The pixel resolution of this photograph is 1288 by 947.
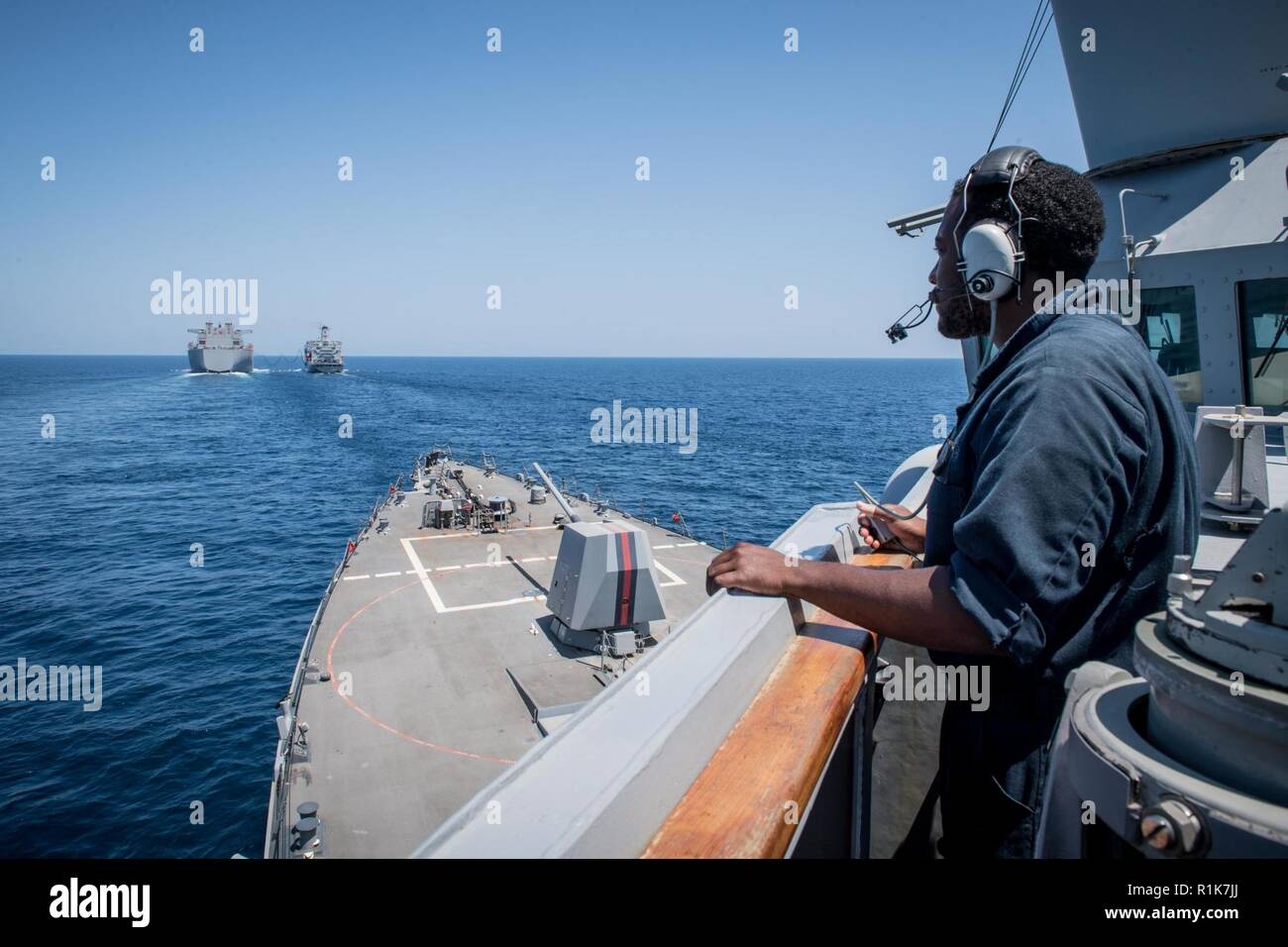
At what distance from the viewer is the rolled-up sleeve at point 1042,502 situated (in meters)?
1.61

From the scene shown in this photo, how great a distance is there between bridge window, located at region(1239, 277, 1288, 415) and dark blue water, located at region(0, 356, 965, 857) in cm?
1814

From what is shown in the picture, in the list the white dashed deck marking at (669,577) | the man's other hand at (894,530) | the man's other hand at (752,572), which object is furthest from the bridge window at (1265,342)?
the white dashed deck marking at (669,577)

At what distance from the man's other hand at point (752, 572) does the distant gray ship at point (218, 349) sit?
16909cm

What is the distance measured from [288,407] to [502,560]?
91.2m

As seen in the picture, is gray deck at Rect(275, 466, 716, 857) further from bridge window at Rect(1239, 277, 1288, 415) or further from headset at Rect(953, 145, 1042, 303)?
headset at Rect(953, 145, 1042, 303)

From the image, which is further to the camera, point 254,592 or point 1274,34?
point 254,592

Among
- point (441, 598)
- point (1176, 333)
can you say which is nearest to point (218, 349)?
point (441, 598)

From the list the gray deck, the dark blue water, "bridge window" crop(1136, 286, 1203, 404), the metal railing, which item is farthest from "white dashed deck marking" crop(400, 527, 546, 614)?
"bridge window" crop(1136, 286, 1203, 404)

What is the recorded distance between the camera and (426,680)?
61.3 ft

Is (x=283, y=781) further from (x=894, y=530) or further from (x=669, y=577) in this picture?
(x=669, y=577)

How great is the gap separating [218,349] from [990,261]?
170 metres

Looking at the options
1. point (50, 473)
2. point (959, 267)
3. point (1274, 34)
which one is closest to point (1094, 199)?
point (959, 267)

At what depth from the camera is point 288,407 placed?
354 feet
